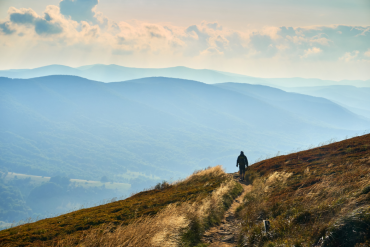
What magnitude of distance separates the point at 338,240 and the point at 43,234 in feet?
35.6

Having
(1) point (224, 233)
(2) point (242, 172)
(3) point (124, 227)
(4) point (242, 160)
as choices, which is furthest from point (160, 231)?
(2) point (242, 172)

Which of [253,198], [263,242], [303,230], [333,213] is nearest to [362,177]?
[333,213]

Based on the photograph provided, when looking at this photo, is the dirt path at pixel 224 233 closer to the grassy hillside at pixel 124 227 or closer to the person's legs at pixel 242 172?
the grassy hillside at pixel 124 227

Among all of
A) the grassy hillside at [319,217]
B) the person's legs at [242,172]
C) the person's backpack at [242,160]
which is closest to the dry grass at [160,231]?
the grassy hillside at [319,217]

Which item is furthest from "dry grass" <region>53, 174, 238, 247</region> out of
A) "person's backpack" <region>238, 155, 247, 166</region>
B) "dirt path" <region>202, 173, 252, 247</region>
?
"person's backpack" <region>238, 155, 247, 166</region>

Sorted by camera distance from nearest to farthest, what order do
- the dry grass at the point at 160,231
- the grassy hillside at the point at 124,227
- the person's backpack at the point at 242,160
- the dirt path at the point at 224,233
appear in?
1. the dry grass at the point at 160,231
2. the grassy hillside at the point at 124,227
3. the dirt path at the point at 224,233
4. the person's backpack at the point at 242,160

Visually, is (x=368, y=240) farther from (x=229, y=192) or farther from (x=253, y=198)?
(x=229, y=192)

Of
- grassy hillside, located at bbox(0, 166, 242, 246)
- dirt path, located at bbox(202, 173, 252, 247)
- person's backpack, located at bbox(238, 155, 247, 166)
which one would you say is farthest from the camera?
person's backpack, located at bbox(238, 155, 247, 166)

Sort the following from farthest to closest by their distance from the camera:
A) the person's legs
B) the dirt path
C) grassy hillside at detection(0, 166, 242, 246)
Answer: the person's legs
the dirt path
grassy hillside at detection(0, 166, 242, 246)

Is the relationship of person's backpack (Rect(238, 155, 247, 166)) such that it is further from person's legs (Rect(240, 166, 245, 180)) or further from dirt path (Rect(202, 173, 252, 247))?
dirt path (Rect(202, 173, 252, 247))

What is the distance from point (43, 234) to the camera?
33.0 ft

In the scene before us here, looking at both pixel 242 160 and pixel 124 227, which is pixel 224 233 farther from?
pixel 242 160

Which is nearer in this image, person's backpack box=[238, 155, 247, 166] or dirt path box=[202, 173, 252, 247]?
dirt path box=[202, 173, 252, 247]

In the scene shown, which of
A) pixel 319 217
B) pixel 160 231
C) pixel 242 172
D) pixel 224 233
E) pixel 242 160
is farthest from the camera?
pixel 242 172
